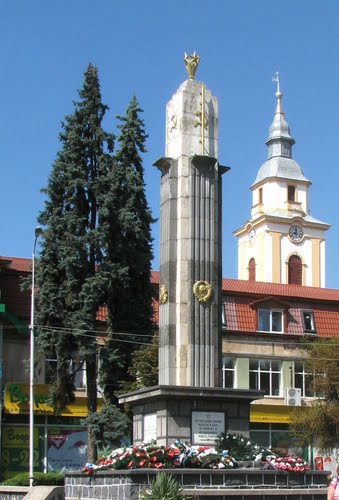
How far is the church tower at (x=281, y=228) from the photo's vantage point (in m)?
80.0

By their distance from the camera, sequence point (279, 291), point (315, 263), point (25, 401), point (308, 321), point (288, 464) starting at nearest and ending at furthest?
point (288, 464) → point (25, 401) → point (308, 321) → point (279, 291) → point (315, 263)

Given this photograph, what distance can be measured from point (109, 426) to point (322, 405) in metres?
10.8

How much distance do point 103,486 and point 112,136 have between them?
2213cm

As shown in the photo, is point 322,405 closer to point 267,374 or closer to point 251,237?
point 267,374

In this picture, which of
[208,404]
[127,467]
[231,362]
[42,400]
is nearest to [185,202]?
[208,404]

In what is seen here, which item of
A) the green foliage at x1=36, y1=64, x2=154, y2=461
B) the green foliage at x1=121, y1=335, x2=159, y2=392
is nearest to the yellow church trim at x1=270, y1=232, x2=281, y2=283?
the green foliage at x1=36, y1=64, x2=154, y2=461

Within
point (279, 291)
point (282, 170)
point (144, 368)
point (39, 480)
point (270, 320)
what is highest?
point (282, 170)

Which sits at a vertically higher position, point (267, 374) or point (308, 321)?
point (308, 321)

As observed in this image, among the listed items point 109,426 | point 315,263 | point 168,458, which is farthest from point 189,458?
point 315,263

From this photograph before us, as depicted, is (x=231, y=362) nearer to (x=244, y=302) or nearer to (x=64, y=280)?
(x=244, y=302)

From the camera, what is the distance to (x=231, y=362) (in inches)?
1837

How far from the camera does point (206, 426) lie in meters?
19.3

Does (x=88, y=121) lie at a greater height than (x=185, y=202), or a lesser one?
greater

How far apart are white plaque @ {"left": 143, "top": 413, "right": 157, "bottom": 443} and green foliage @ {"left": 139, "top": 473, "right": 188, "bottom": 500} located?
14.6 feet
